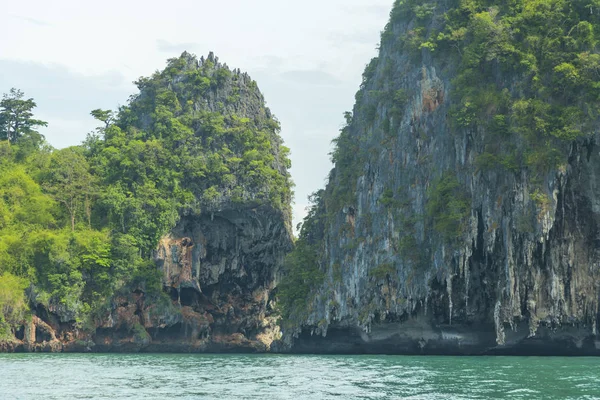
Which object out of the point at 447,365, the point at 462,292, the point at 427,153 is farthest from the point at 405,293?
the point at 447,365

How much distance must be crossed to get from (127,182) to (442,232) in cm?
2891

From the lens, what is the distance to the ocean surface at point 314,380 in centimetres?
2630

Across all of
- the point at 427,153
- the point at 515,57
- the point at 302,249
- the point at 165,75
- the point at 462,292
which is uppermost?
the point at 165,75

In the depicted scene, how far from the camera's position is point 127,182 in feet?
217

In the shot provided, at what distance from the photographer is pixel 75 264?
5991 centimetres

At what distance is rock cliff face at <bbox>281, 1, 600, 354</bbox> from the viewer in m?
43.8

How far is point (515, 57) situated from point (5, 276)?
3652 cm

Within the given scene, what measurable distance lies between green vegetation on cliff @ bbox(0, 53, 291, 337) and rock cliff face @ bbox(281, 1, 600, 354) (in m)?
11.0

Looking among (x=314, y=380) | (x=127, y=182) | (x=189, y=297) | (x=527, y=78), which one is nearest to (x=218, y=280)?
(x=189, y=297)

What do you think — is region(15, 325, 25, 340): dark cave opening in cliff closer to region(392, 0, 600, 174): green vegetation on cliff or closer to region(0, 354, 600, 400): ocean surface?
region(0, 354, 600, 400): ocean surface

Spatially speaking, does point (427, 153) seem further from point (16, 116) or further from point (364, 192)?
point (16, 116)

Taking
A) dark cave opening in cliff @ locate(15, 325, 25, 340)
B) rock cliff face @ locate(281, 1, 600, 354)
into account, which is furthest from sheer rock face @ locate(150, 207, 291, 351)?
dark cave opening in cliff @ locate(15, 325, 25, 340)

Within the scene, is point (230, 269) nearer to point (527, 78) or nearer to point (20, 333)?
point (20, 333)

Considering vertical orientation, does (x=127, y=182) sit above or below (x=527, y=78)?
below
